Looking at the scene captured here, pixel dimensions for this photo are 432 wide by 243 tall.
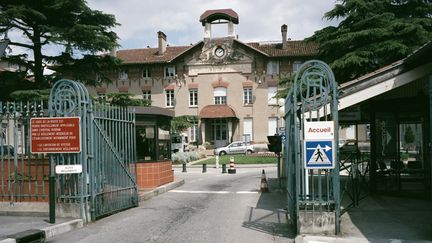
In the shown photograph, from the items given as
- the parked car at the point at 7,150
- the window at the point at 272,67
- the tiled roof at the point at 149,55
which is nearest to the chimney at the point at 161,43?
the tiled roof at the point at 149,55

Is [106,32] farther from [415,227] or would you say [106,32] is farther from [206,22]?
[206,22]

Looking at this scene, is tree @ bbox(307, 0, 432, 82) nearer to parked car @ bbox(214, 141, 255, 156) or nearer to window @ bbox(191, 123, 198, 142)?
parked car @ bbox(214, 141, 255, 156)

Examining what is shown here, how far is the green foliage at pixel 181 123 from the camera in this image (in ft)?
143

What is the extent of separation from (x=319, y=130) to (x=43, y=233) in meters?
5.37

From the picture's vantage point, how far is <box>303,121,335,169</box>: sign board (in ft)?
26.6

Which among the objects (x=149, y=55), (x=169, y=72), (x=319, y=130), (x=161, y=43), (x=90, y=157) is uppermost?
(x=161, y=43)

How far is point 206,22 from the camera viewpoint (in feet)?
156

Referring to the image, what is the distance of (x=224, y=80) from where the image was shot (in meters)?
47.5

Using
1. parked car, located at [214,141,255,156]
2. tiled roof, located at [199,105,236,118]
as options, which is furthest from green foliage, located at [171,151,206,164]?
tiled roof, located at [199,105,236,118]

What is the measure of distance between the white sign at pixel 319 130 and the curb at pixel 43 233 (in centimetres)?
508

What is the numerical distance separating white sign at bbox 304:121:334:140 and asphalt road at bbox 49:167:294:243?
1.94m

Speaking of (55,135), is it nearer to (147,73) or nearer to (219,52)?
(219,52)

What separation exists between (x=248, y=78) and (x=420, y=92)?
35.1 meters

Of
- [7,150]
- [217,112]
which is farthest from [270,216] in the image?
[217,112]
